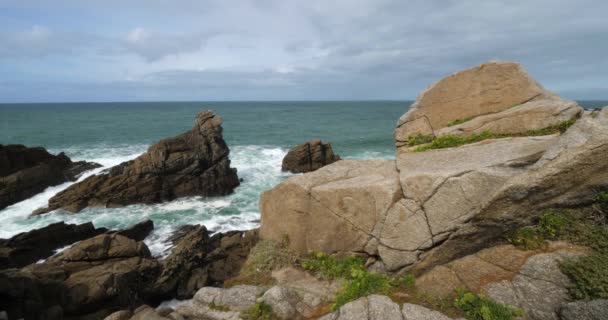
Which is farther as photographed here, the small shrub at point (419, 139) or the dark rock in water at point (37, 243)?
the dark rock in water at point (37, 243)

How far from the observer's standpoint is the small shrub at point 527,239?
888 cm

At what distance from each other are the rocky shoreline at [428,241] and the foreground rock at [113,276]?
7 cm

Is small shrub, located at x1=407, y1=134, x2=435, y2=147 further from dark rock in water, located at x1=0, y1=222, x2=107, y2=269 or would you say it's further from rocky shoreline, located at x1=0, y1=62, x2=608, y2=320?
dark rock in water, located at x1=0, y1=222, x2=107, y2=269

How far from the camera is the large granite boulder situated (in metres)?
13.8

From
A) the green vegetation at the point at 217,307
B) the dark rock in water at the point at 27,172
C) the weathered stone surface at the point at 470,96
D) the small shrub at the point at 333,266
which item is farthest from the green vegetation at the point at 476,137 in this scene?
the dark rock in water at the point at 27,172

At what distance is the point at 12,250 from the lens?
20156 millimetres

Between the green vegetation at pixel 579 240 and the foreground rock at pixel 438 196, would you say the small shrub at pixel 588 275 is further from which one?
the foreground rock at pixel 438 196

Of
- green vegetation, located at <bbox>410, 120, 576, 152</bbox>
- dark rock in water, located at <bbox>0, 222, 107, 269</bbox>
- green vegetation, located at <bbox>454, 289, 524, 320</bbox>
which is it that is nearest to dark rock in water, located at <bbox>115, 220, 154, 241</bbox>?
dark rock in water, located at <bbox>0, 222, 107, 269</bbox>

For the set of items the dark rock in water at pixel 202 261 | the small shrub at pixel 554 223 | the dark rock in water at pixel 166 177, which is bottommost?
the dark rock in water at pixel 202 261

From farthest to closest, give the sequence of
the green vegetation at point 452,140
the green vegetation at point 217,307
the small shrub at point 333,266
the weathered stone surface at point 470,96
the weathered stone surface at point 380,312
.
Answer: the weathered stone surface at point 470,96 → the green vegetation at point 452,140 → the small shrub at point 333,266 → the green vegetation at point 217,307 → the weathered stone surface at point 380,312

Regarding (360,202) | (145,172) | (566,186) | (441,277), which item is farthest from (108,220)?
(566,186)

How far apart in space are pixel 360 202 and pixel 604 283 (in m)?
6.37

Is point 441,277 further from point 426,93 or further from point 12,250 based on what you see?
point 12,250

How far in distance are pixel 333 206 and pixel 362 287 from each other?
2914 mm
